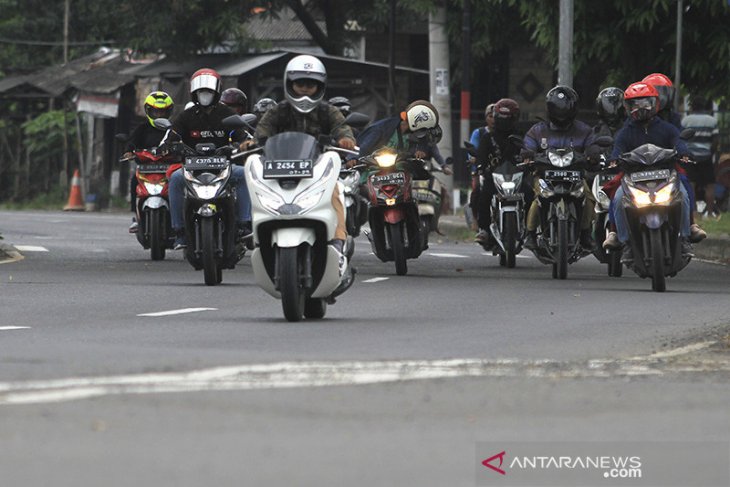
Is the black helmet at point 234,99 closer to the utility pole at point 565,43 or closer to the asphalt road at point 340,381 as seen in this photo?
the asphalt road at point 340,381

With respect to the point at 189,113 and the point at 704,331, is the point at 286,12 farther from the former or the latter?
the point at 704,331

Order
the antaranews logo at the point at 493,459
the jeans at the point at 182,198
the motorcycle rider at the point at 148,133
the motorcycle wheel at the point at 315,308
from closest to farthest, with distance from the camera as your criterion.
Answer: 1. the antaranews logo at the point at 493,459
2. the motorcycle wheel at the point at 315,308
3. the jeans at the point at 182,198
4. the motorcycle rider at the point at 148,133

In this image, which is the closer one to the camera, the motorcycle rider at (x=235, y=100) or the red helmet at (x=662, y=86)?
the red helmet at (x=662, y=86)

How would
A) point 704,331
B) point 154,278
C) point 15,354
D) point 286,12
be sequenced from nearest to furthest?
point 15,354
point 704,331
point 154,278
point 286,12

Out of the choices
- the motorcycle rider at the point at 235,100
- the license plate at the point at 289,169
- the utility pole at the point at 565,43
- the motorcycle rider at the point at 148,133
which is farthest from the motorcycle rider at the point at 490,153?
the license plate at the point at 289,169

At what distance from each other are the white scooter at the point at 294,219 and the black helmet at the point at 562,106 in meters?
6.07

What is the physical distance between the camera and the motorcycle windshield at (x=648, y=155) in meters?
15.7

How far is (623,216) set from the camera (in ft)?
52.5

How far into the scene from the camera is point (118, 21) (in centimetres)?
4834

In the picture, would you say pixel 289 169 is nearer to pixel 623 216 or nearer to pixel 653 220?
pixel 653 220

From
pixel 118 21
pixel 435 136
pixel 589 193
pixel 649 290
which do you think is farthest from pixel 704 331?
pixel 118 21

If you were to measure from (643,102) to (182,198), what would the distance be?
3953mm

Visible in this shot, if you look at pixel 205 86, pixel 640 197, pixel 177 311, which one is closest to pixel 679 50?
pixel 205 86

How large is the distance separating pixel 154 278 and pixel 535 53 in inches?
1218
